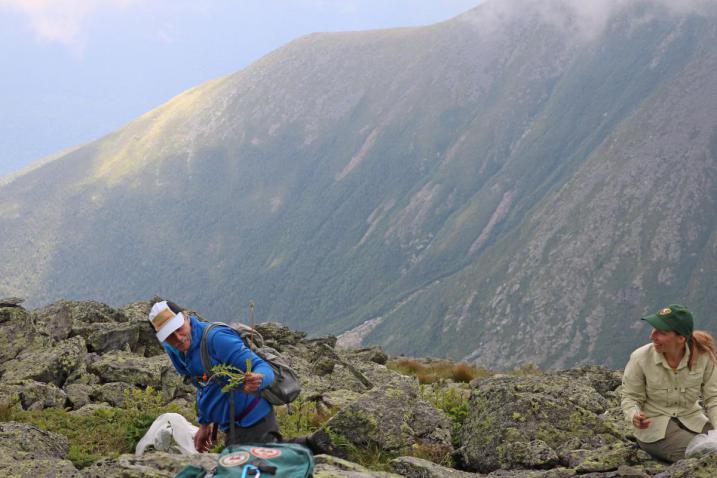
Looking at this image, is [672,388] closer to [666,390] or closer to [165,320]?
[666,390]

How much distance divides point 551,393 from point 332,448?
4782 mm

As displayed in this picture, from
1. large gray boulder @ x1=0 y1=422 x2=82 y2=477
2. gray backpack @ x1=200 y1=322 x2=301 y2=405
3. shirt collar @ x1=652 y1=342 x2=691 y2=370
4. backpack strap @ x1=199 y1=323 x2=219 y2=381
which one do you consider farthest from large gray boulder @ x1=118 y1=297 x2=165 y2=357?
shirt collar @ x1=652 y1=342 x2=691 y2=370

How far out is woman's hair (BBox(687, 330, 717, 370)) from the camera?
1037cm

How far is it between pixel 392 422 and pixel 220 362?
4.77m

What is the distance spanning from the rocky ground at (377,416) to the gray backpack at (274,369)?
112cm

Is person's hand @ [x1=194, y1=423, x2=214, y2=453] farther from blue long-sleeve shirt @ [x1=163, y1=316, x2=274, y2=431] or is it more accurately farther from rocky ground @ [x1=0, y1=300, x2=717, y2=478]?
rocky ground @ [x1=0, y1=300, x2=717, y2=478]

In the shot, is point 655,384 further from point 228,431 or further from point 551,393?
point 228,431

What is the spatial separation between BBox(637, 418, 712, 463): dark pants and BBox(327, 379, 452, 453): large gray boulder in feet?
12.9

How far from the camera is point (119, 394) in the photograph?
17.7 m

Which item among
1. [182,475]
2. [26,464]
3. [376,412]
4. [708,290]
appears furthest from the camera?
[708,290]

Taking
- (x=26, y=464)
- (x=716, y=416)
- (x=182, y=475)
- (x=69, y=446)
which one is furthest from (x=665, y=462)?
(x=69, y=446)

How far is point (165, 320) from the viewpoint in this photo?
9.17 metres

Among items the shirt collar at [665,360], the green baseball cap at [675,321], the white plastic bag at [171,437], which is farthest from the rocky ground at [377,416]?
the green baseball cap at [675,321]

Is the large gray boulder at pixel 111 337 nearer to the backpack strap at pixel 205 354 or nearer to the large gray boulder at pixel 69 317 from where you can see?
the large gray boulder at pixel 69 317
